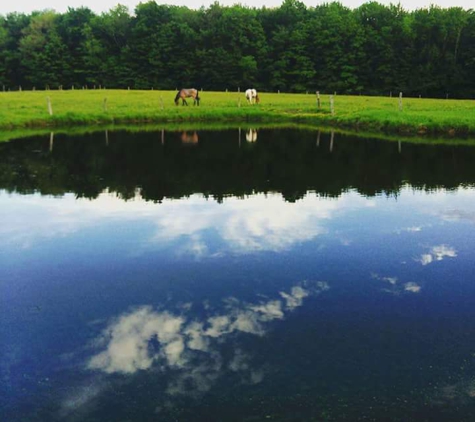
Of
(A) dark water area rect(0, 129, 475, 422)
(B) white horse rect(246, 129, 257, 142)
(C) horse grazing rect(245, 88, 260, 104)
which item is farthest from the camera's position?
(C) horse grazing rect(245, 88, 260, 104)

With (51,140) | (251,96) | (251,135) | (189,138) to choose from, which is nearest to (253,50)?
(251,96)

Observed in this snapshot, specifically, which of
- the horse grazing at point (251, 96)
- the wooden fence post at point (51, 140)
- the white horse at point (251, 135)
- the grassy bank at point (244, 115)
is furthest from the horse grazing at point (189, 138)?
the horse grazing at point (251, 96)

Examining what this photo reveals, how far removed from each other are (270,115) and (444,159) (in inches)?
860

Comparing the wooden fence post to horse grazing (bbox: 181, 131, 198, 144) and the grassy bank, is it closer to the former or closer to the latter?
the grassy bank

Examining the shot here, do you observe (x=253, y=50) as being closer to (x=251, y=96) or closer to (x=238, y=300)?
(x=251, y=96)

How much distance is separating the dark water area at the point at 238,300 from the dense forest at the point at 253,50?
68371 millimetres

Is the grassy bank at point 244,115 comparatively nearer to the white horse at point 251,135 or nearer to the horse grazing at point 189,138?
the white horse at point 251,135

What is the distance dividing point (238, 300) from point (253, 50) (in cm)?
8632

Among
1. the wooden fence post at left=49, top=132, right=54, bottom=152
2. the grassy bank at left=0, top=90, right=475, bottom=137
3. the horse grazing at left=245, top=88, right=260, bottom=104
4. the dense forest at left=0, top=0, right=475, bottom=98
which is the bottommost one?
the wooden fence post at left=49, top=132, right=54, bottom=152

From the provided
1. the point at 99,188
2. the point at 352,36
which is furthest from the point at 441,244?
the point at 352,36

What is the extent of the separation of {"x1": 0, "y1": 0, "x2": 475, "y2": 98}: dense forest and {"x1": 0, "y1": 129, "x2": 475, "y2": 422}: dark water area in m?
68.4

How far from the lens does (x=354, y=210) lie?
45.2ft

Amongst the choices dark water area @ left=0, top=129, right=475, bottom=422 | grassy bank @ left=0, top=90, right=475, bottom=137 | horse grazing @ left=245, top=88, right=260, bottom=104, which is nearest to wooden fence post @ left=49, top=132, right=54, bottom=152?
grassy bank @ left=0, top=90, right=475, bottom=137

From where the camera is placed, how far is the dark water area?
A: 223 inches
